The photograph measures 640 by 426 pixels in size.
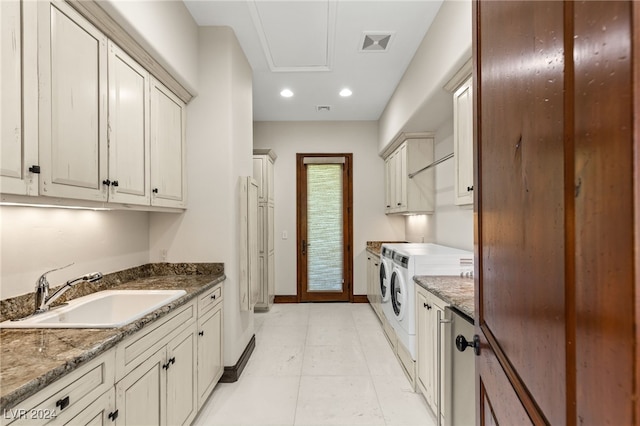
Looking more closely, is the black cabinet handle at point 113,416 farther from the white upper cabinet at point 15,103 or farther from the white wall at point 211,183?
the white wall at point 211,183

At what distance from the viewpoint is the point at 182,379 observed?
74.2 inches

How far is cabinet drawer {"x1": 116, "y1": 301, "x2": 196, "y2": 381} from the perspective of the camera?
1.31 m

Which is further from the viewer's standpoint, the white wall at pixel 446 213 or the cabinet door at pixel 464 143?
the white wall at pixel 446 213

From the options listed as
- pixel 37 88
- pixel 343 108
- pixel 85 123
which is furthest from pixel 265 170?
pixel 37 88

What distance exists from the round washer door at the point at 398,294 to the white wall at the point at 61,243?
219 centimetres

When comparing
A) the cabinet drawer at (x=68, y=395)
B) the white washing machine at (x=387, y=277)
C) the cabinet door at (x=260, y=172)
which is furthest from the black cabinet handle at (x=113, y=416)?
the cabinet door at (x=260, y=172)

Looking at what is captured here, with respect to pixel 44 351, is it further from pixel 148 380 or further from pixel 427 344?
pixel 427 344

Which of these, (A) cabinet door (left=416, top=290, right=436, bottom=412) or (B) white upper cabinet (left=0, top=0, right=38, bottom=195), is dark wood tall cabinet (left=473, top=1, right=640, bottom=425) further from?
(B) white upper cabinet (left=0, top=0, right=38, bottom=195)

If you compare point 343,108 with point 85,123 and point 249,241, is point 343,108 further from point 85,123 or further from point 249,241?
point 85,123

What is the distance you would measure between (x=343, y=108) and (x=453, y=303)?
3.71 meters

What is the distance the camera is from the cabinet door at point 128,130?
1.78 meters

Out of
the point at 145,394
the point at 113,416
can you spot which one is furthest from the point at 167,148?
the point at 113,416

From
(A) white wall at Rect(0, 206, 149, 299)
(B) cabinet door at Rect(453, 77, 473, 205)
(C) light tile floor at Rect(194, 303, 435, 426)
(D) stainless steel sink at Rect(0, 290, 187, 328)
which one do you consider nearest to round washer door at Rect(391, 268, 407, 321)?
(C) light tile floor at Rect(194, 303, 435, 426)

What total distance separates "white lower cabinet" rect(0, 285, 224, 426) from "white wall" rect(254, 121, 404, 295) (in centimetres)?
271
